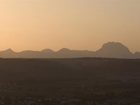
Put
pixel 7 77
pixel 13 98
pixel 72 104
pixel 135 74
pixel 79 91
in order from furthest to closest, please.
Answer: pixel 135 74
pixel 7 77
pixel 79 91
pixel 13 98
pixel 72 104

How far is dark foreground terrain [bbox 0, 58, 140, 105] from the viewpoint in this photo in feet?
167

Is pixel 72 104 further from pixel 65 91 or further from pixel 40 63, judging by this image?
pixel 40 63

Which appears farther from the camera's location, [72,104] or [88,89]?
[88,89]

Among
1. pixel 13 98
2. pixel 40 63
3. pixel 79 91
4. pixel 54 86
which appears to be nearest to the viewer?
pixel 13 98

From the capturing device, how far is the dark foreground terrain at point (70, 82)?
167 feet

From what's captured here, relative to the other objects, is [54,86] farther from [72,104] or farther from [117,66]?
[117,66]

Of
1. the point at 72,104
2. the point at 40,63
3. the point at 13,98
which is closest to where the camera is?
the point at 72,104

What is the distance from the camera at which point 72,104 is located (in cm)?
4619

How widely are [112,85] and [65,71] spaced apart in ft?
90.6

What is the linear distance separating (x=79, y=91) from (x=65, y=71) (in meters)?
35.7

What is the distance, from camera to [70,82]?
248ft

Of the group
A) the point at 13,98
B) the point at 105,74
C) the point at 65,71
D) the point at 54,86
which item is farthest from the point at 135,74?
the point at 13,98

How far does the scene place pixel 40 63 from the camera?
100 meters

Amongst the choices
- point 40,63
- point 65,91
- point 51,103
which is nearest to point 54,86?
point 65,91
